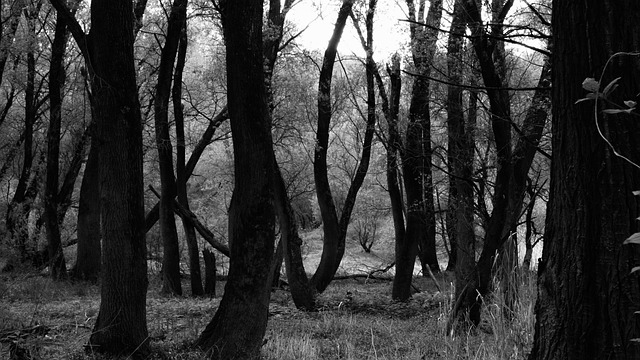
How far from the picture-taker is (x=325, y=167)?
1379 centimetres

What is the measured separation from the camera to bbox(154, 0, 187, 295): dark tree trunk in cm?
1092

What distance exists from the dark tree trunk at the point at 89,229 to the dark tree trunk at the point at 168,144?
313 centimetres

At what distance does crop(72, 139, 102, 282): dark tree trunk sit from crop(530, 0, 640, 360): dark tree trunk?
14.9m

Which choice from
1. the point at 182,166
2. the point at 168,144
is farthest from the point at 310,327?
the point at 182,166

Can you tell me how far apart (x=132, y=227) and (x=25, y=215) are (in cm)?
1409

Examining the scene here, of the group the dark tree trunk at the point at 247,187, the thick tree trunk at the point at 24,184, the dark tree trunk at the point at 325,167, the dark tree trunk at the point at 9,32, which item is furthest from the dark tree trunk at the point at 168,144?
the thick tree trunk at the point at 24,184

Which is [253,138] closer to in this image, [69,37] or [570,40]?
[570,40]

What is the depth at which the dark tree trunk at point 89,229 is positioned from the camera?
622 inches

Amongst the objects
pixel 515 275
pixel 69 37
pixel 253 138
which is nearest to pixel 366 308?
pixel 253 138

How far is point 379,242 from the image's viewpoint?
102 feet

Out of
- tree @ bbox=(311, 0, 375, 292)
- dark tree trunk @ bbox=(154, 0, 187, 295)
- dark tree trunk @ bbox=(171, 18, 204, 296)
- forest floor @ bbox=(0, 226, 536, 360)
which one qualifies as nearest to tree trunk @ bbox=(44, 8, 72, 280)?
forest floor @ bbox=(0, 226, 536, 360)

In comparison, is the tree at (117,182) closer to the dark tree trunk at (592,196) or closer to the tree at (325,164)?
the dark tree trunk at (592,196)

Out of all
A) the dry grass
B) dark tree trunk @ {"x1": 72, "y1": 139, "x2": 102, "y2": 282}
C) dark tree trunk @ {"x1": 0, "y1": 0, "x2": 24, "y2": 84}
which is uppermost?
dark tree trunk @ {"x1": 0, "y1": 0, "x2": 24, "y2": 84}

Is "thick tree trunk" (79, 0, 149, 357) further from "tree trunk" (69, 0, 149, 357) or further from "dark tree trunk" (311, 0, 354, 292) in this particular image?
"dark tree trunk" (311, 0, 354, 292)
